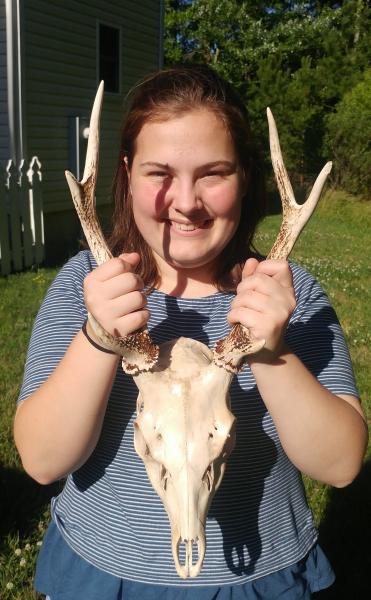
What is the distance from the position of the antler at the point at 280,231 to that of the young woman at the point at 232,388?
0.05 m

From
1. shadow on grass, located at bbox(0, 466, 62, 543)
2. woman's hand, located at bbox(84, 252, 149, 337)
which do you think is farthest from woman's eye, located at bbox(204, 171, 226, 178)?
shadow on grass, located at bbox(0, 466, 62, 543)

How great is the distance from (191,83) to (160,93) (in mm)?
113

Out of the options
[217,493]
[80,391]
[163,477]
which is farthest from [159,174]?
[217,493]

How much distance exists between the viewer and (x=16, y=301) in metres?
8.23

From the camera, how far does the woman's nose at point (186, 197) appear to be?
1869 millimetres

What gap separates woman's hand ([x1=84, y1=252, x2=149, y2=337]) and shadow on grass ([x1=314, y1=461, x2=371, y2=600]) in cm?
274

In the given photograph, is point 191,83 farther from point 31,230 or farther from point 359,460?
point 31,230

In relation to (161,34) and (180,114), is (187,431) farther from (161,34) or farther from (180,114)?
(161,34)

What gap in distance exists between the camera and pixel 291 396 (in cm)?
177

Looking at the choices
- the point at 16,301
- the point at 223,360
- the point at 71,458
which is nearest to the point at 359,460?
the point at 223,360

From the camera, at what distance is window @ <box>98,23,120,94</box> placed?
15008 millimetres

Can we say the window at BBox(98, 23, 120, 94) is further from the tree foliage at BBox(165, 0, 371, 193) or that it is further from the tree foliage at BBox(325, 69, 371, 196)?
the tree foliage at BBox(325, 69, 371, 196)

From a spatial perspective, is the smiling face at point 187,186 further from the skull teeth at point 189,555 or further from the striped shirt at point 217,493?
the skull teeth at point 189,555

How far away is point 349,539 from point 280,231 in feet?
9.86
